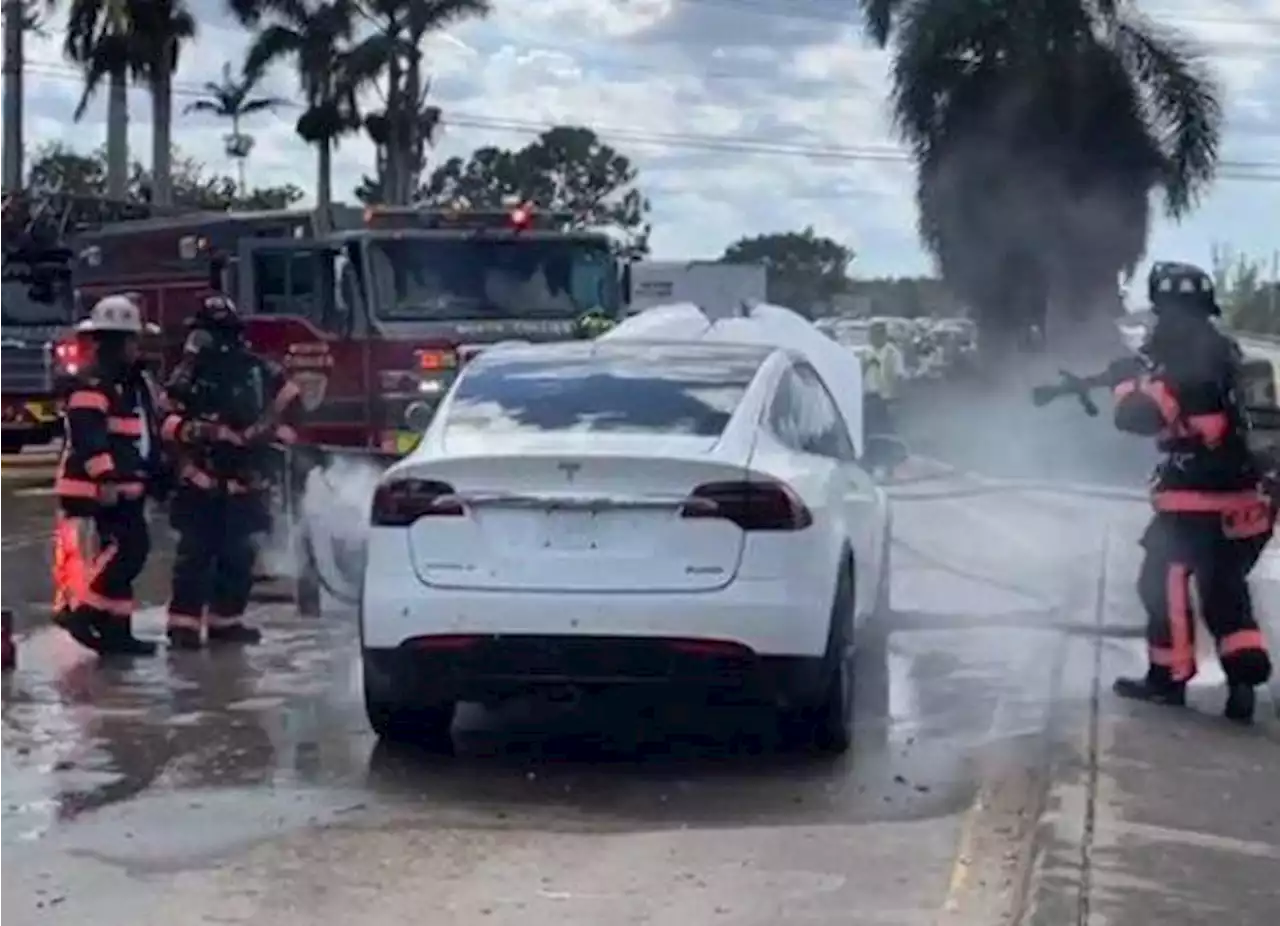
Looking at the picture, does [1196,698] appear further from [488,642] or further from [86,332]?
[86,332]

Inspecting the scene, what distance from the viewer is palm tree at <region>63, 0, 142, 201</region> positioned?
140 feet

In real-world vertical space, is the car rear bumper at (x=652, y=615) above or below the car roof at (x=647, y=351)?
below

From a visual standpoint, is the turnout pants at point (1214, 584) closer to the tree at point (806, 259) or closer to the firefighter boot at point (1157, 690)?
the firefighter boot at point (1157, 690)

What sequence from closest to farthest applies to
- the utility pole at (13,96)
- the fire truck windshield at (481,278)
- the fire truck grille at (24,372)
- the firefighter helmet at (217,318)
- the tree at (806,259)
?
the firefighter helmet at (217,318)
the fire truck windshield at (481,278)
the fire truck grille at (24,372)
the utility pole at (13,96)
the tree at (806,259)

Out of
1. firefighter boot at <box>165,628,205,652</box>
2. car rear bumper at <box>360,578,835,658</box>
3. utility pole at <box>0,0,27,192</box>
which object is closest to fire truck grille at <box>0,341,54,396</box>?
utility pole at <box>0,0,27,192</box>

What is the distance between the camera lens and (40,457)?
31.1 meters

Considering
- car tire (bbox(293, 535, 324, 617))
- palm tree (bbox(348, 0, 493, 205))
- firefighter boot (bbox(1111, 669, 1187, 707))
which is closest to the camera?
firefighter boot (bbox(1111, 669, 1187, 707))

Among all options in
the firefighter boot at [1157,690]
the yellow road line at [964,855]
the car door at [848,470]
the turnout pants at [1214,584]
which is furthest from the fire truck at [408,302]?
the yellow road line at [964,855]

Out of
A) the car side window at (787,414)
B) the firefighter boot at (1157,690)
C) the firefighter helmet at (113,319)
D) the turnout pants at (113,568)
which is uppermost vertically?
the firefighter helmet at (113,319)

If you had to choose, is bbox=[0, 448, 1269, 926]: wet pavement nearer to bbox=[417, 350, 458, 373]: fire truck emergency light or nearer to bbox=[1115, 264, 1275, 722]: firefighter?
bbox=[1115, 264, 1275, 722]: firefighter

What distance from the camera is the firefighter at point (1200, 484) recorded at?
9570 mm

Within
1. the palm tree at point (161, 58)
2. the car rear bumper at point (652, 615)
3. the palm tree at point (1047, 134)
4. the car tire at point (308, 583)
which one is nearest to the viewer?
the car rear bumper at point (652, 615)

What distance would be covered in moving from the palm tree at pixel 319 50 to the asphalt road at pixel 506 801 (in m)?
42.0

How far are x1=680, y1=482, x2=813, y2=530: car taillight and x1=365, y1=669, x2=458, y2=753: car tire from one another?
1187 mm
